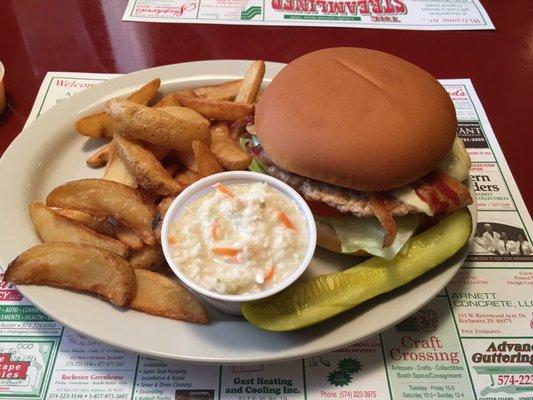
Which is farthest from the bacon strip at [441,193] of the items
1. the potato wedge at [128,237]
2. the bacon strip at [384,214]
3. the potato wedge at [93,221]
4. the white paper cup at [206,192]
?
the potato wedge at [93,221]

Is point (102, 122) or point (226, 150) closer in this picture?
point (226, 150)

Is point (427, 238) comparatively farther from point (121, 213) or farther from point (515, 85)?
point (515, 85)

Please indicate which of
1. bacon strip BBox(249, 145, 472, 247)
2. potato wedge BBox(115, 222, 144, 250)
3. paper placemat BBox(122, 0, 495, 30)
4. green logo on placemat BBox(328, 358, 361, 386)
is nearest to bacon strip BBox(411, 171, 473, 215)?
bacon strip BBox(249, 145, 472, 247)

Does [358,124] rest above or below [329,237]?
above

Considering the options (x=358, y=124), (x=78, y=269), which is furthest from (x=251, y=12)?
(x=78, y=269)

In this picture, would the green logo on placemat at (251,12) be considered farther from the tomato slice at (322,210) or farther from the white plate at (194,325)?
the tomato slice at (322,210)

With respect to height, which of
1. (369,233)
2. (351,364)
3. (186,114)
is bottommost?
(351,364)

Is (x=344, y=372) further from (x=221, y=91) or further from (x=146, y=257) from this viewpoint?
(x=221, y=91)
